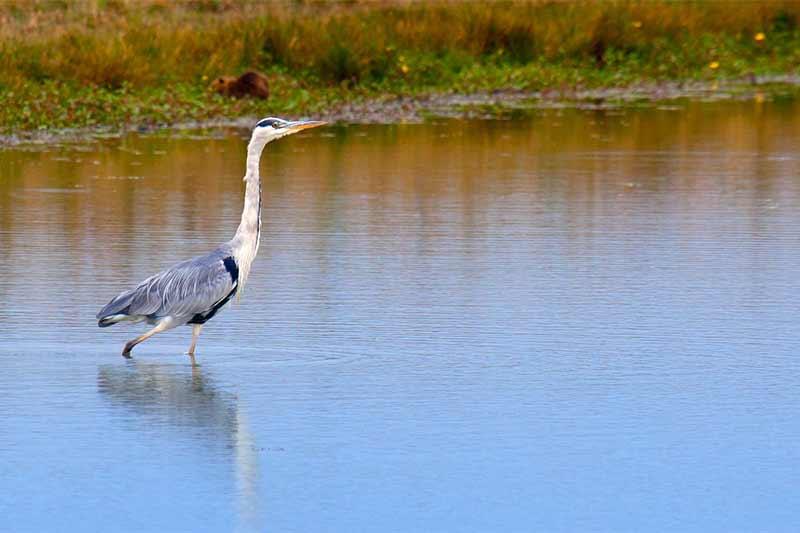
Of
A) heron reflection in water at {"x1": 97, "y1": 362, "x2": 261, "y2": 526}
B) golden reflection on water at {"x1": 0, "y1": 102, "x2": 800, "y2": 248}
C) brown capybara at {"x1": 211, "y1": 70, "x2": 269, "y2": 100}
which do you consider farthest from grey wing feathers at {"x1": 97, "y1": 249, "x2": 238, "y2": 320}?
brown capybara at {"x1": 211, "y1": 70, "x2": 269, "y2": 100}

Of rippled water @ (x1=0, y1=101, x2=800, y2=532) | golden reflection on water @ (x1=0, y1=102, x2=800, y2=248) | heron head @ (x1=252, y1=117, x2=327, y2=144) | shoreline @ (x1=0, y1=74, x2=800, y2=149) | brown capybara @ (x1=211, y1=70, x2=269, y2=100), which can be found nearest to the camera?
rippled water @ (x1=0, y1=101, x2=800, y2=532)

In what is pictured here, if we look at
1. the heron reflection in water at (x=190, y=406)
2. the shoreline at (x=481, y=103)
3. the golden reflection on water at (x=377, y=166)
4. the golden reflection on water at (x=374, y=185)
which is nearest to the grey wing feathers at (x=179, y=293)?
the heron reflection in water at (x=190, y=406)

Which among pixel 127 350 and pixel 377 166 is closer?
pixel 127 350

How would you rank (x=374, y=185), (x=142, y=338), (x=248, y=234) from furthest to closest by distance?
(x=374, y=185) < (x=248, y=234) < (x=142, y=338)

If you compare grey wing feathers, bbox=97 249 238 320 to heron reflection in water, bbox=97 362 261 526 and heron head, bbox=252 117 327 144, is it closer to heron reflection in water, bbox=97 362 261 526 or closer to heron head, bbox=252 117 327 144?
heron reflection in water, bbox=97 362 261 526

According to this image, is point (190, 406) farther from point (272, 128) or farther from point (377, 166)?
point (377, 166)

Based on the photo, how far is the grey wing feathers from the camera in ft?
30.3

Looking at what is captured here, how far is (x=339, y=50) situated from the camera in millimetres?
27938

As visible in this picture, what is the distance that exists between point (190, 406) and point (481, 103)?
20031mm

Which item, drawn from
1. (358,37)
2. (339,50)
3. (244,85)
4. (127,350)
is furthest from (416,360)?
(358,37)

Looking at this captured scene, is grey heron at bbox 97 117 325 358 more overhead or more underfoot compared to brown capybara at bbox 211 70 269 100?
more overhead

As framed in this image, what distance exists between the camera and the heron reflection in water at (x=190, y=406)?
7.17 m

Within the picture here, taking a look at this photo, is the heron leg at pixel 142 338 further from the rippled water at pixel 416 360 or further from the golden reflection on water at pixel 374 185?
the golden reflection on water at pixel 374 185

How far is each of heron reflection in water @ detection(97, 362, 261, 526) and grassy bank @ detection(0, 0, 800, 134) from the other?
1351cm
